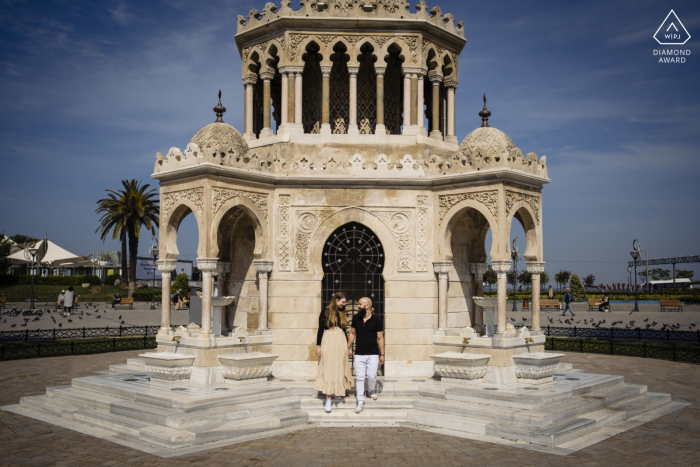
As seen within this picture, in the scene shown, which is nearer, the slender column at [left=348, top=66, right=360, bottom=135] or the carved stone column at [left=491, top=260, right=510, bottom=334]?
the carved stone column at [left=491, top=260, right=510, bottom=334]

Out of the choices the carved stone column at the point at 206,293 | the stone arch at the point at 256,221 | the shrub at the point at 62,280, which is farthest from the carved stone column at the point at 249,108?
the shrub at the point at 62,280

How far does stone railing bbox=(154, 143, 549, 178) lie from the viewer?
12570 millimetres

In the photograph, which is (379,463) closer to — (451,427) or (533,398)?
(451,427)

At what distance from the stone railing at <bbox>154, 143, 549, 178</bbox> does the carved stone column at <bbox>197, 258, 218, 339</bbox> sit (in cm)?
214

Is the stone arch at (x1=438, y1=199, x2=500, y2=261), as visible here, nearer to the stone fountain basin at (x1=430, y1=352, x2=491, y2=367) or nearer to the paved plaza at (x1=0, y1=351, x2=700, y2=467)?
the stone fountain basin at (x1=430, y1=352, x2=491, y2=367)

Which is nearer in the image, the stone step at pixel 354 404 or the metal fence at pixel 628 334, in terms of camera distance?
the stone step at pixel 354 404

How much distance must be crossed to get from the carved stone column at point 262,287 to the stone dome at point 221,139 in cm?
248

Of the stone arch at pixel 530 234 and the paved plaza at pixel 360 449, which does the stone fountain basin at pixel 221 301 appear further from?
the stone arch at pixel 530 234

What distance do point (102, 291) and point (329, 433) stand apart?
4904cm

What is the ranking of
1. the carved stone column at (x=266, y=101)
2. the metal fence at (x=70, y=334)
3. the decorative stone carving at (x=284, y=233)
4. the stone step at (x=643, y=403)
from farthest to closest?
the metal fence at (x=70, y=334), the carved stone column at (x=266, y=101), the decorative stone carving at (x=284, y=233), the stone step at (x=643, y=403)

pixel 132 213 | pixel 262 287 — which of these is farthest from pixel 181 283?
pixel 262 287

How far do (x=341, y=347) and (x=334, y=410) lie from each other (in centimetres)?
123

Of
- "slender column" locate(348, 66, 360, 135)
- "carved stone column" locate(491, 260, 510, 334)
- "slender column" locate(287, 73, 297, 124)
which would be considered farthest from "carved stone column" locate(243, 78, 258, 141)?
"carved stone column" locate(491, 260, 510, 334)

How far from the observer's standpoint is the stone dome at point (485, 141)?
42.8 feet
